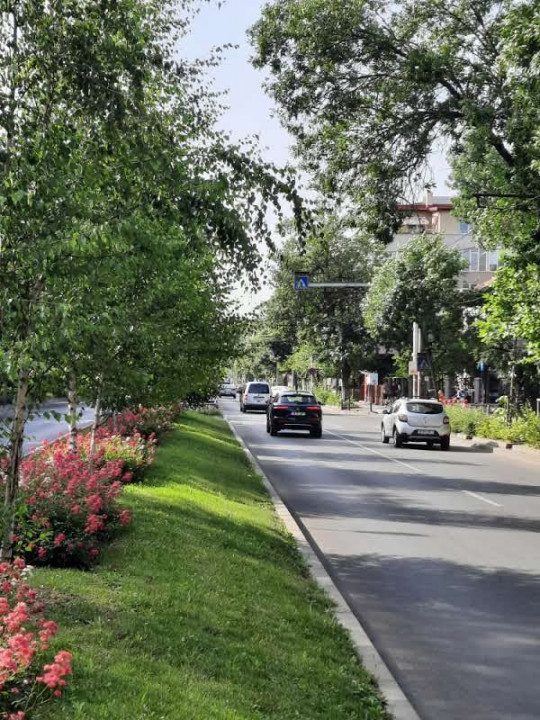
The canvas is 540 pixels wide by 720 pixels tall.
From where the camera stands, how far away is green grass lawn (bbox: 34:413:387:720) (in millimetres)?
4797

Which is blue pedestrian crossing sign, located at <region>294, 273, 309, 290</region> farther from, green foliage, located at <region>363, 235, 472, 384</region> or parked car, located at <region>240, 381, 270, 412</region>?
parked car, located at <region>240, 381, 270, 412</region>

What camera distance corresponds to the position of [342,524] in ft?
41.9

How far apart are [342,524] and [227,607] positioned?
6.02 metres

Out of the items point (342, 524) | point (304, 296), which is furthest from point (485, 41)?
point (304, 296)

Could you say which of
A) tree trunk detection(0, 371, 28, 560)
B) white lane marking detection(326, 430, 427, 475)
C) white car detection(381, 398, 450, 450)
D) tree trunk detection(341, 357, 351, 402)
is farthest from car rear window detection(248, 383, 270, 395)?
tree trunk detection(0, 371, 28, 560)

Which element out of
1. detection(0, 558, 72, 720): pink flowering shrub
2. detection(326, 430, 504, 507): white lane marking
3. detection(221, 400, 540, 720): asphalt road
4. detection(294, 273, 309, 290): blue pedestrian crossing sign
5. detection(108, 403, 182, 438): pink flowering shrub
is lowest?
detection(221, 400, 540, 720): asphalt road

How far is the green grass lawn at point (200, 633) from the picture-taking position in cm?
480

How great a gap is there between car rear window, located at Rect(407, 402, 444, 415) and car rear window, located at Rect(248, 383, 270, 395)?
30224 millimetres

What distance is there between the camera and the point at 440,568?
386 inches

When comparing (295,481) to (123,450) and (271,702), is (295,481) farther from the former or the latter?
(271,702)

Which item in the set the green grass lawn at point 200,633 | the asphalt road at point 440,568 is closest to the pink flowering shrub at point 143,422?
the asphalt road at point 440,568

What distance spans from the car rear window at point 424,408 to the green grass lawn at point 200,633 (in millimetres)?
18771

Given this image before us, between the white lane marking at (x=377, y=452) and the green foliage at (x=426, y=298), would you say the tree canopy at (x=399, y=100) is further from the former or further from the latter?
the green foliage at (x=426, y=298)

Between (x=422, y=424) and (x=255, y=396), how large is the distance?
30.4 m
